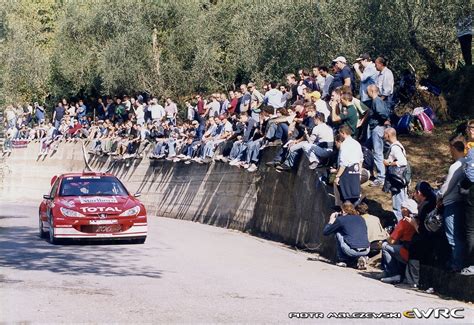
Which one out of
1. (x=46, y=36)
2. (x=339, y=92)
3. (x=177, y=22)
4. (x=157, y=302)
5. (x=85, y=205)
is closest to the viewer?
(x=157, y=302)

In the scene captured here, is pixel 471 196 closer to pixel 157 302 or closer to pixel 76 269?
pixel 157 302

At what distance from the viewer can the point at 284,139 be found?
78.5 ft

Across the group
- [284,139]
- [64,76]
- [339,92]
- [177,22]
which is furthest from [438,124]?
[64,76]

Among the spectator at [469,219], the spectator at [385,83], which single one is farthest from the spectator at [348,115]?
the spectator at [469,219]

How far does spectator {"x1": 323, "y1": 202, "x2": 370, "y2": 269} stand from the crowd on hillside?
0.7 inches

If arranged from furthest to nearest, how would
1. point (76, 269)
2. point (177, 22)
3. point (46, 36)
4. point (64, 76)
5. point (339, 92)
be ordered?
point (46, 36), point (64, 76), point (177, 22), point (339, 92), point (76, 269)

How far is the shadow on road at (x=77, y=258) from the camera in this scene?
1598 centimetres

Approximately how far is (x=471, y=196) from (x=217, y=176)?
18652 millimetres

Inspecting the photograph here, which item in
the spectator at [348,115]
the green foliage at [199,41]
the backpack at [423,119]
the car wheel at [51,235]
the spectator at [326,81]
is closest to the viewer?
the spectator at [348,115]

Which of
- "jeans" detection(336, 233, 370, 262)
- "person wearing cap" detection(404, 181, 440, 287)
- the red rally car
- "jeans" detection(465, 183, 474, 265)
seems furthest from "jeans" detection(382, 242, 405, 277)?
the red rally car

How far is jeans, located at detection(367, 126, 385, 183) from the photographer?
62.6 ft

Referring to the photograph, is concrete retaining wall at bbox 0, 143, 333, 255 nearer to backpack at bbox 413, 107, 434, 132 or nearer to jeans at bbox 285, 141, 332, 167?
jeans at bbox 285, 141, 332, 167

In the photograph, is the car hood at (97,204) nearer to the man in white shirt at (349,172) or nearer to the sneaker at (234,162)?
the man in white shirt at (349,172)

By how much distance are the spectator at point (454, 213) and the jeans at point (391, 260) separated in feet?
3.99
